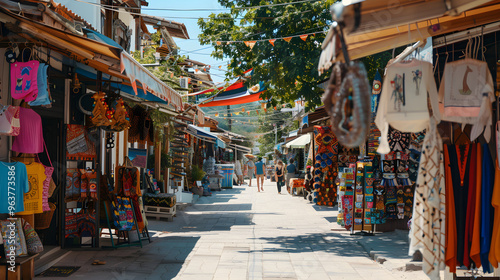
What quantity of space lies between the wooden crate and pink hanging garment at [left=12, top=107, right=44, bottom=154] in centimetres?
806

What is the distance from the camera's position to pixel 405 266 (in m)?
7.91

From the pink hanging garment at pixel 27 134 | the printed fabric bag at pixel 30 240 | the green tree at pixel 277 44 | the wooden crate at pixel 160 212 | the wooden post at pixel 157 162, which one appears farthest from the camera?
the wooden post at pixel 157 162

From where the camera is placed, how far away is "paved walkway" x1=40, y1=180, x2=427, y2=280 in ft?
25.7

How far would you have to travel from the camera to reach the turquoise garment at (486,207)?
480cm

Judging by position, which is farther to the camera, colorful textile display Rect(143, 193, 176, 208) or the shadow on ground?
colorful textile display Rect(143, 193, 176, 208)

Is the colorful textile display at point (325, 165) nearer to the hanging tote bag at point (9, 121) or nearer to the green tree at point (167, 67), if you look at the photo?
the green tree at point (167, 67)

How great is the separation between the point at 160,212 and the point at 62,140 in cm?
594

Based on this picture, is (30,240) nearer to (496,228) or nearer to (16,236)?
(16,236)

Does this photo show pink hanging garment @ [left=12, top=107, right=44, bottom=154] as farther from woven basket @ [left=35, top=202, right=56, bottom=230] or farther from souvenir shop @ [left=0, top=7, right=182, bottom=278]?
woven basket @ [left=35, top=202, right=56, bottom=230]

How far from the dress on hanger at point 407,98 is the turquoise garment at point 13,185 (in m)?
4.35

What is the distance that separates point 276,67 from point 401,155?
382cm

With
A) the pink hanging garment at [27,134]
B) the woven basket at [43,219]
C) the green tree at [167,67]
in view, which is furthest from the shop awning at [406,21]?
the green tree at [167,67]

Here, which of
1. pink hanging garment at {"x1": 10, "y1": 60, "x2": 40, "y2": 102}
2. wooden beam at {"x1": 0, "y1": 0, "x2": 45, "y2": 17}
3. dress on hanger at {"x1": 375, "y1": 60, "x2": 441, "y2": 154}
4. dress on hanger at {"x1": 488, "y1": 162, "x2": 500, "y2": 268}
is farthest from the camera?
pink hanging garment at {"x1": 10, "y1": 60, "x2": 40, "y2": 102}

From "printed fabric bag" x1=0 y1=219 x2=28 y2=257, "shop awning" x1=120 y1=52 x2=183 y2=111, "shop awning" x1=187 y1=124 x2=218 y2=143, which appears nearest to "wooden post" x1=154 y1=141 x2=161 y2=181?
"shop awning" x1=187 y1=124 x2=218 y2=143
